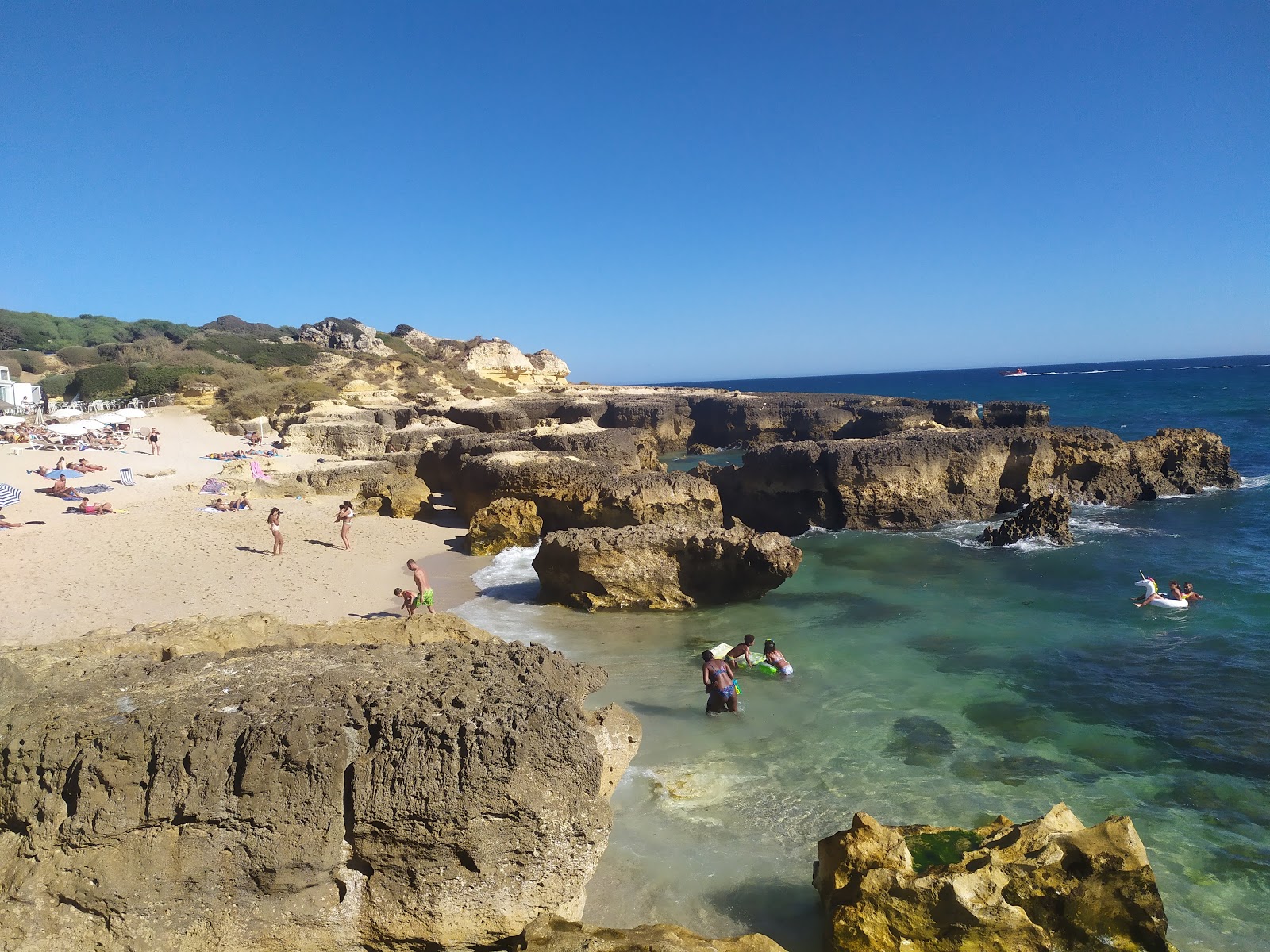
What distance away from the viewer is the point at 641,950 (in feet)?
10.7

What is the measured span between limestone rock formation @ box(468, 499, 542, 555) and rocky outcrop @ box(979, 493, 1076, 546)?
11131mm

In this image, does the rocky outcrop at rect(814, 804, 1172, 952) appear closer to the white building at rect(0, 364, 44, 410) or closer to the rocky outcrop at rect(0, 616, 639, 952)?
the rocky outcrop at rect(0, 616, 639, 952)

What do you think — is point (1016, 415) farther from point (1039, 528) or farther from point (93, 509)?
point (93, 509)

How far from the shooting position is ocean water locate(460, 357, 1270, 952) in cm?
566

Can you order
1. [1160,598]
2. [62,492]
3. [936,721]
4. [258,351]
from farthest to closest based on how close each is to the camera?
[258,351] → [62,492] → [1160,598] → [936,721]

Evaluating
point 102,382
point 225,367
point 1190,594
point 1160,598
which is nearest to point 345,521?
point 1160,598

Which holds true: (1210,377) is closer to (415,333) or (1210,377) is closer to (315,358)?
(415,333)

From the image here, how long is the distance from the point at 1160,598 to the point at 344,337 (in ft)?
196

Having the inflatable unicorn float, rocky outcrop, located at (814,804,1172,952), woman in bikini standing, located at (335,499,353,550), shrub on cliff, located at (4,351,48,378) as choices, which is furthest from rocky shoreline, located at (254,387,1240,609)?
shrub on cliff, located at (4,351,48,378)

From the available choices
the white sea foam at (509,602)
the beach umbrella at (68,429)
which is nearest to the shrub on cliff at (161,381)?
the beach umbrella at (68,429)

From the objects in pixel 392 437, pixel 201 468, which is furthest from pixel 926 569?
pixel 201 468

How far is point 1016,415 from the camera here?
35.7 meters

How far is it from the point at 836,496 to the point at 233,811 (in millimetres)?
17792

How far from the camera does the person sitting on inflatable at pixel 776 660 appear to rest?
9742mm
